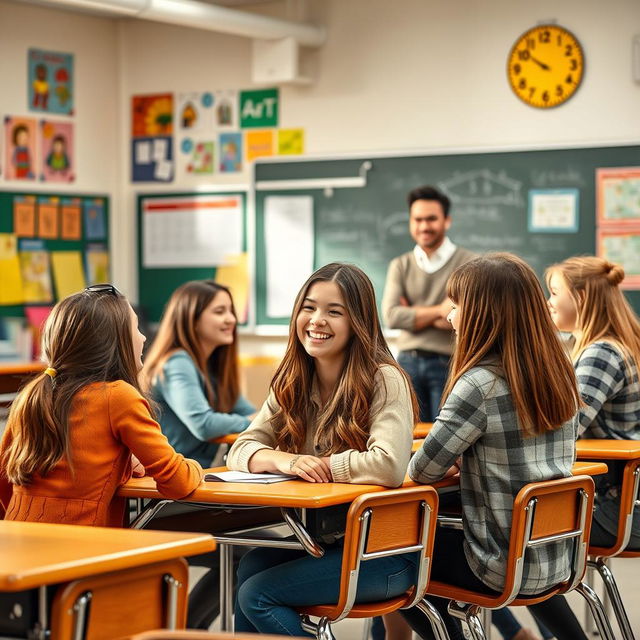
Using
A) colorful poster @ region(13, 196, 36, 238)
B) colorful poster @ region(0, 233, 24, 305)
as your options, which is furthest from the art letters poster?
colorful poster @ region(0, 233, 24, 305)

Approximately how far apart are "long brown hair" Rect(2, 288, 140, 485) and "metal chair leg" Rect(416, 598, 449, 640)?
90 cm

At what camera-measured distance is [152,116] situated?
24.1ft

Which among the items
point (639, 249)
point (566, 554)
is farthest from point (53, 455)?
point (639, 249)

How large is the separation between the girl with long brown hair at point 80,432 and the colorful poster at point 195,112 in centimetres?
463

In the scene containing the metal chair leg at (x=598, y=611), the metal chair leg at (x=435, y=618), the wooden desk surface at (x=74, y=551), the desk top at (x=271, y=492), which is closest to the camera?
the wooden desk surface at (x=74, y=551)

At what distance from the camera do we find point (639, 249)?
5820mm

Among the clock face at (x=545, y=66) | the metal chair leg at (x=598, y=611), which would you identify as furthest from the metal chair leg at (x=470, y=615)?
the clock face at (x=545, y=66)

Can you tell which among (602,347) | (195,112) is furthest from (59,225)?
(602,347)

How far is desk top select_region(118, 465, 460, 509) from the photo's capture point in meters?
2.47

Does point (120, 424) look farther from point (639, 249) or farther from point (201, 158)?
point (201, 158)

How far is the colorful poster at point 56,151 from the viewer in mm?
6969

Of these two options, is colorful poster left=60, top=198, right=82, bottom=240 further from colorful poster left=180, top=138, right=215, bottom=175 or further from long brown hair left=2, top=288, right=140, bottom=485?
long brown hair left=2, top=288, right=140, bottom=485

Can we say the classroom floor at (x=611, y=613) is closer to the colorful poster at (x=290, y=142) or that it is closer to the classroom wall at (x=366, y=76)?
the classroom wall at (x=366, y=76)

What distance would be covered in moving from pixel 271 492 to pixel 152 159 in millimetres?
5154
